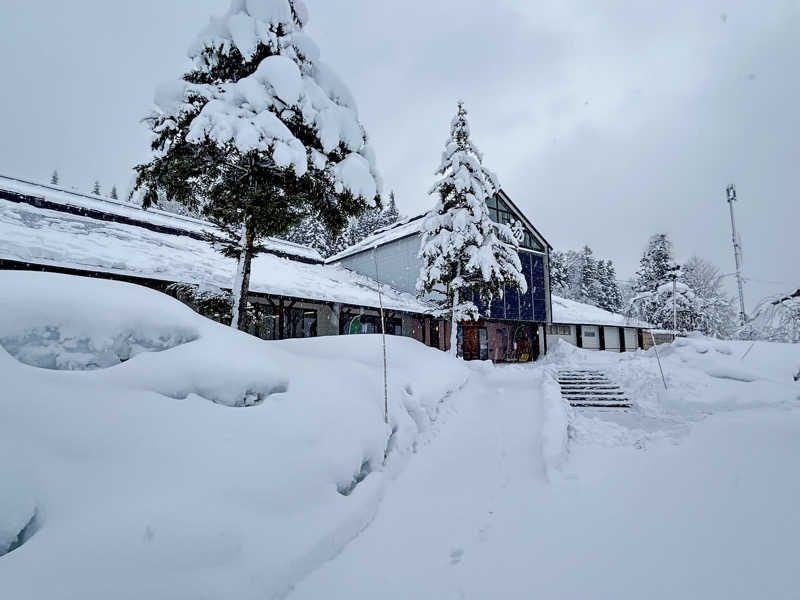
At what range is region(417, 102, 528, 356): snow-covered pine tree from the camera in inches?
531

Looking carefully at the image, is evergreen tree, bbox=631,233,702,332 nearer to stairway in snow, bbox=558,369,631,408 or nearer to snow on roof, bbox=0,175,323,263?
stairway in snow, bbox=558,369,631,408

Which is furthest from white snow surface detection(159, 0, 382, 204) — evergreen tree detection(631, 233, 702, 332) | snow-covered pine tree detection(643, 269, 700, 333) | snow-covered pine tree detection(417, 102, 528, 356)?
snow-covered pine tree detection(643, 269, 700, 333)

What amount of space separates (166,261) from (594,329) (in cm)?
2483

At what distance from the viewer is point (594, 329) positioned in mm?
25734

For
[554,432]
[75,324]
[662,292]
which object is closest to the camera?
[75,324]

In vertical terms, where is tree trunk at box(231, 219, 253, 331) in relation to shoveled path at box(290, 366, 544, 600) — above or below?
above

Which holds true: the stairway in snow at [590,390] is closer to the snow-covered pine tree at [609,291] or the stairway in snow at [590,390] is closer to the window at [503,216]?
the window at [503,216]

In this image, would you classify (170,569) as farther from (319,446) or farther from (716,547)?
(716,547)

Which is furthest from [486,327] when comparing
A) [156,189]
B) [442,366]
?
[156,189]

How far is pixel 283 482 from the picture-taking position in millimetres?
2771

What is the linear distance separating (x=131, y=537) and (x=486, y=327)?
68.1ft

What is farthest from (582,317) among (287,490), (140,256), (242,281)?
(287,490)

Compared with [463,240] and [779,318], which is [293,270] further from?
[779,318]

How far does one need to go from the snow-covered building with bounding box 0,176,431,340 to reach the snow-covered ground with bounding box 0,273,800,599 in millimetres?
4750
